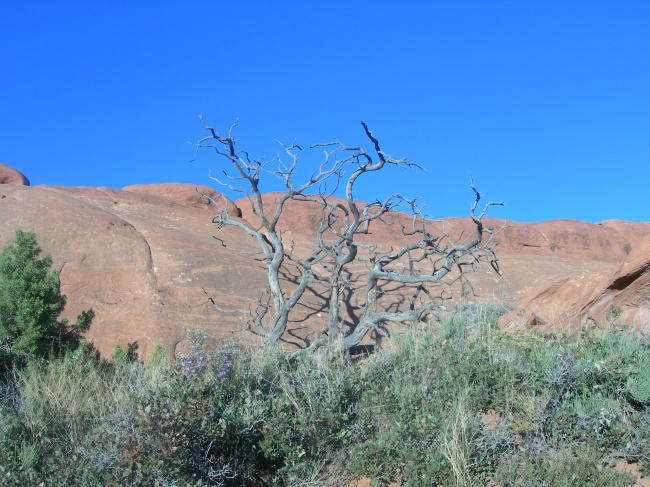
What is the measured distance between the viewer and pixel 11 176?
25.1 meters

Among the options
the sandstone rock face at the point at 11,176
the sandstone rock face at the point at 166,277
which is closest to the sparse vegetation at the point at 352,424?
the sandstone rock face at the point at 166,277

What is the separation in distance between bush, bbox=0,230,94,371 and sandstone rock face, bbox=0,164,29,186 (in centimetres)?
1686

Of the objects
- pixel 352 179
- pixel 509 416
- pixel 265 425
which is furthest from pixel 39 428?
pixel 352 179

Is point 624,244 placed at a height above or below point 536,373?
above

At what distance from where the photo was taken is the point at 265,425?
4.97 metres

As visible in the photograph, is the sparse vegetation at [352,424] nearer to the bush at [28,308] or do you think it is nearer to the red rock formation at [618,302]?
the red rock formation at [618,302]

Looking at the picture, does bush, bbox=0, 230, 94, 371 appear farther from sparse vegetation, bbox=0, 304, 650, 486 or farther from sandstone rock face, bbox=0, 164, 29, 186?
sandstone rock face, bbox=0, 164, 29, 186

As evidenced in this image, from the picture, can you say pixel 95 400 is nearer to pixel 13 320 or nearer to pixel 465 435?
pixel 465 435

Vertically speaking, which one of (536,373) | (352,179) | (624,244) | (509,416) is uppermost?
(624,244)

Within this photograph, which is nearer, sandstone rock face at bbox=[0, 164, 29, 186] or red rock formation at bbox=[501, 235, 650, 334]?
red rock formation at bbox=[501, 235, 650, 334]

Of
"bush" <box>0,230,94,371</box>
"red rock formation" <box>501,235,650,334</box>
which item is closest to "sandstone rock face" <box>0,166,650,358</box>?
"red rock formation" <box>501,235,650,334</box>

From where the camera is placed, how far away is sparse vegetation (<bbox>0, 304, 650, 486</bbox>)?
13.8ft

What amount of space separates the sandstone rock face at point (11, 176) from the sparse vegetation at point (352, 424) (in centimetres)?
2242

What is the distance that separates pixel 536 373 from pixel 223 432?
11.1ft
